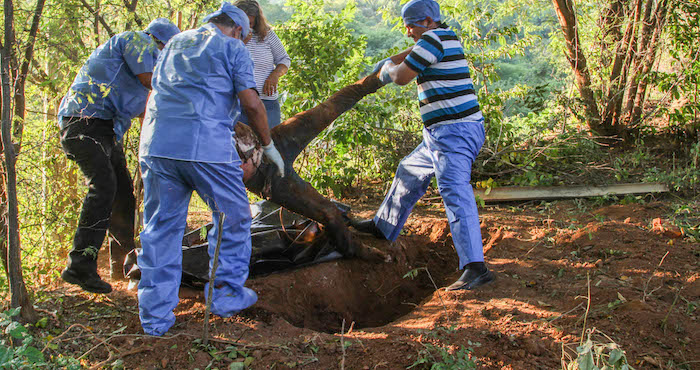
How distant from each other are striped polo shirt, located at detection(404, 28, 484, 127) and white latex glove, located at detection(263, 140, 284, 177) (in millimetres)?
989

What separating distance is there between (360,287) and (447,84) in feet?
5.12

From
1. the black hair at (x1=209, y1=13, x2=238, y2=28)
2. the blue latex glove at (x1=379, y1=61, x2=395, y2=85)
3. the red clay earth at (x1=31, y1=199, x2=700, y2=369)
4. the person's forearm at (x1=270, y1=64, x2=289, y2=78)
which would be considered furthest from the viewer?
the person's forearm at (x1=270, y1=64, x2=289, y2=78)

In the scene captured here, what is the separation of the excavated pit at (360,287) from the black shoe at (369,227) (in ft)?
0.19

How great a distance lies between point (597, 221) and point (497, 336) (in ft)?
7.03

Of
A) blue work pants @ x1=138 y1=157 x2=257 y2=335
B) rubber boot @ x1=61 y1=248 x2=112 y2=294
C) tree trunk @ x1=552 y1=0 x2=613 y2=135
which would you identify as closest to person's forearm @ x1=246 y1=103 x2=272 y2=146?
blue work pants @ x1=138 y1=157 x2=257 y2=335

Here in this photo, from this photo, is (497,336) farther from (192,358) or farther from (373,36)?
(373,36)

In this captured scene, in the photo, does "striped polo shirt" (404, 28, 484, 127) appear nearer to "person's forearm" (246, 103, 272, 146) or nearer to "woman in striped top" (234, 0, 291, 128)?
"person's forearm" (246, 103, 272, 146)

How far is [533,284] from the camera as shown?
11.1ft

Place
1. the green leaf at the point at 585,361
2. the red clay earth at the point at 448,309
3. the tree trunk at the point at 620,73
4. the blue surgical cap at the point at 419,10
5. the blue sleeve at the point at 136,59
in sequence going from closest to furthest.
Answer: the green leaf at the point at 585,361 → the red clay earth at the point at 448,309 → the blue sleeve at the point at 136,59 → the blue surgical cap at the point at 419,10 → the tree trunk at the point at 620,73

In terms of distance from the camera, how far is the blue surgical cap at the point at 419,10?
3.43 meters

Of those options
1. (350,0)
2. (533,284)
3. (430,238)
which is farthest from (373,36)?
(533,284)

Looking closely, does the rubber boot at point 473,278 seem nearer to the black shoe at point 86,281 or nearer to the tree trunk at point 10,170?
the black shoe at point 86,281

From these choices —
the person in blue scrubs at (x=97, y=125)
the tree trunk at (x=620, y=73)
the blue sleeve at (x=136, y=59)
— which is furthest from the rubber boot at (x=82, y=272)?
the tree trunk at (x=620, y=73)

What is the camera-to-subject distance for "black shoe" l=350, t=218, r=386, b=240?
4214 millimetres
